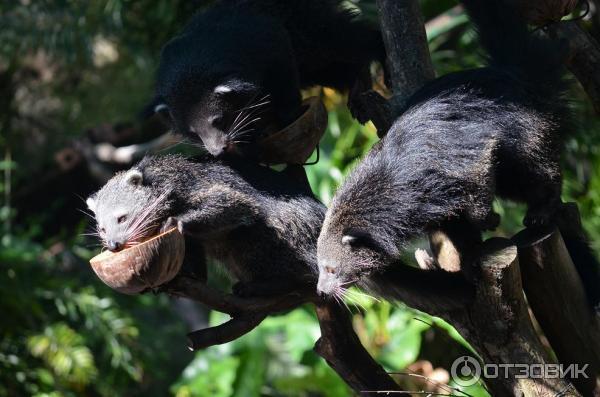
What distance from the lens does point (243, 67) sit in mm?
3004

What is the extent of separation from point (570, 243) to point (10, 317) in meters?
3.95

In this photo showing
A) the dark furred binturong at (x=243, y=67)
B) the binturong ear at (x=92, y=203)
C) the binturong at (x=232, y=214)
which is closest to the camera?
the binturong at (x=232, y=214)

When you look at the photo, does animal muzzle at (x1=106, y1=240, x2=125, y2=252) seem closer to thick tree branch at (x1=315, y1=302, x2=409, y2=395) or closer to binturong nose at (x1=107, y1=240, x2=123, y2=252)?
binturong nose at (x1=107, y1=240, x2=123, y2=252)

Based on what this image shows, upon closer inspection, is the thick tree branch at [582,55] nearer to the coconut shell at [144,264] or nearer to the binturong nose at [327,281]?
the binturong nose at [327,281]

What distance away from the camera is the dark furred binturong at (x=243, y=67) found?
9.71ft

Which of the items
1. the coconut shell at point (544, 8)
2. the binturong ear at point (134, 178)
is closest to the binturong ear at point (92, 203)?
Result: the binturong ear at point (134, 178)

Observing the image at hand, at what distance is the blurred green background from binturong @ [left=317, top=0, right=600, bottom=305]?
1.47 m

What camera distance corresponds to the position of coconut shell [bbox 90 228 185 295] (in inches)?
85.2

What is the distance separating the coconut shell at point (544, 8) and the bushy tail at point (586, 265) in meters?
0.76

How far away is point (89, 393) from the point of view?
572 cm

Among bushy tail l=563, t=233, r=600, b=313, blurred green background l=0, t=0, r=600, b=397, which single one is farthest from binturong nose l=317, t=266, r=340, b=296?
blurred green background l=0, t=0, r=600, b=397

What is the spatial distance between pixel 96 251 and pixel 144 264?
3863 millimetres

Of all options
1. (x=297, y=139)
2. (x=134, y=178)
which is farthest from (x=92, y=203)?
(x=297, y=139)

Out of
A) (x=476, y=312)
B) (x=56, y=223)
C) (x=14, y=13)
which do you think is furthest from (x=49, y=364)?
(x=476, y=312)
